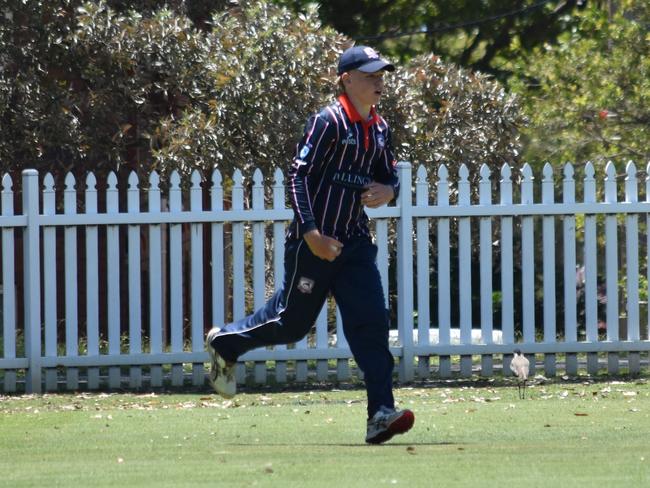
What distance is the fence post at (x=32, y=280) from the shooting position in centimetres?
976

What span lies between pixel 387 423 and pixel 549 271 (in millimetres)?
4300

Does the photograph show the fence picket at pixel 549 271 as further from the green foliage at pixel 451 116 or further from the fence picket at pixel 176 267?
the fence picket at pixel 176 267

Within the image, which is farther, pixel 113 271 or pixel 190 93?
pixel 190 93

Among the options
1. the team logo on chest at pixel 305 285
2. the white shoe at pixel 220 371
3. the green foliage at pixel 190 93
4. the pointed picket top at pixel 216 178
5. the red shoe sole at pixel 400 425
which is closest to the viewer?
the red shoe sole at pixel 400 425

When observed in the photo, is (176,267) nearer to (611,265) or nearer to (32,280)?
(32,280)

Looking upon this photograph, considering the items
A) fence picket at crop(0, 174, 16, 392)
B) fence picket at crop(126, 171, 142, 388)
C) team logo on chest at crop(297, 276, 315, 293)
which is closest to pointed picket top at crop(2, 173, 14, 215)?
fence picket at crop(0, 174, 16, 392)

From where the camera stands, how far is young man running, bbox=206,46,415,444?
633 centimetres

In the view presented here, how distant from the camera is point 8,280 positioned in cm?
981

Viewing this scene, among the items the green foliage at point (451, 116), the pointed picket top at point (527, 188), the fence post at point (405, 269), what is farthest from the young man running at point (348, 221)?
the green foliage at point (451, 116)

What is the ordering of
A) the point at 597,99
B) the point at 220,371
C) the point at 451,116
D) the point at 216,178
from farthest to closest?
the point at 597,99 < the point at 451,116 < the point at 216,178 < the point at 220,371

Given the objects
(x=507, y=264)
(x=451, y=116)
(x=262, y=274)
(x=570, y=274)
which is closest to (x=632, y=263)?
(x=570, y=274)

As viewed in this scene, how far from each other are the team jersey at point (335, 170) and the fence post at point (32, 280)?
3781 millimetres

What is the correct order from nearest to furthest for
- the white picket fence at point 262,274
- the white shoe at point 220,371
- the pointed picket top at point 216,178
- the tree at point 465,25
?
the white shoe at point 220,371 → the pointed picket top at point 216,178 → the white picket fence at point 262,274 → the tree at point 465,25

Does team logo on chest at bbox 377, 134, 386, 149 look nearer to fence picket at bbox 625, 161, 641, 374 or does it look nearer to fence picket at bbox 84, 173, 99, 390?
fence picket at bbox 84, 173, 99, 390
